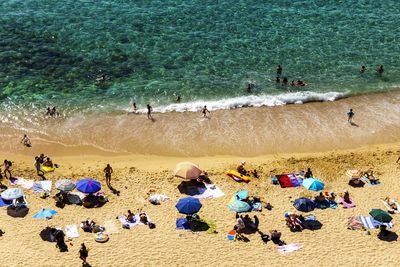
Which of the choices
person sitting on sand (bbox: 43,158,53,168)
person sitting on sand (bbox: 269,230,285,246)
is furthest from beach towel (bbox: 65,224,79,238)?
person sitting on sand (bbox: 269,230,285,246)

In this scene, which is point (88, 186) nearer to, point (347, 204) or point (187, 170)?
point (187, 170)

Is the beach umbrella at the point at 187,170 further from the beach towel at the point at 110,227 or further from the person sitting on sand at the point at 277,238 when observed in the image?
the person sitting on sand at the point at 277,238

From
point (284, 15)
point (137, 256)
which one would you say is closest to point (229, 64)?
point (284, 15)

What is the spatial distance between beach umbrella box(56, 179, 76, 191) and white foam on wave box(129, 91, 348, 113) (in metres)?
11.2

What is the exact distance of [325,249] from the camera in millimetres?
30094

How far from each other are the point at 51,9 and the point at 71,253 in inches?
1367

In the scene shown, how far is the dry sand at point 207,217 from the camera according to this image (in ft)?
95.6

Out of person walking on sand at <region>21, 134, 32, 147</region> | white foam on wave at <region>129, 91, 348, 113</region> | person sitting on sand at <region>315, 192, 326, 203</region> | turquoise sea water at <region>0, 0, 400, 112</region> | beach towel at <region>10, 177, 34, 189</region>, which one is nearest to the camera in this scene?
person sitting on sand at <region>315, 192, 326, 203</region>

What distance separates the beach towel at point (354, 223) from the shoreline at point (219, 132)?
8.10 m

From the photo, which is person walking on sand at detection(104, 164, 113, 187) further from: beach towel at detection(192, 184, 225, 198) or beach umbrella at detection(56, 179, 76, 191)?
beach towel at detection(192, 184, 225, 198)

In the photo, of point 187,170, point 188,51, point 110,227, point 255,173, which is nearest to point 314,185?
point 255,173

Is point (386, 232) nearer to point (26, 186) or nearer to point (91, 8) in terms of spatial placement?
point (26, 186)

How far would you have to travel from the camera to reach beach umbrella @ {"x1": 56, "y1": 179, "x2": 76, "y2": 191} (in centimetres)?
3247

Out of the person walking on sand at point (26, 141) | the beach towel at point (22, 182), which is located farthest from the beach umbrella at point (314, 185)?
the person walking on sand at point (26, 141)
